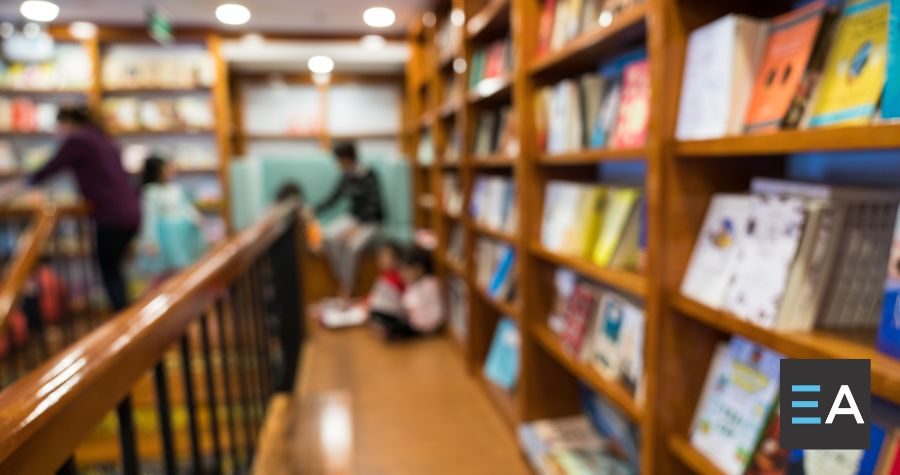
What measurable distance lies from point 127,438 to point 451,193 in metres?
3.21

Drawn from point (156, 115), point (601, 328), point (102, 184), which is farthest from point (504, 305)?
point (156, 115)

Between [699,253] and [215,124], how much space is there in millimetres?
4770

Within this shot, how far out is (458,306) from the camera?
144 inches

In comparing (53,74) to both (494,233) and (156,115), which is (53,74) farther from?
(494,233)

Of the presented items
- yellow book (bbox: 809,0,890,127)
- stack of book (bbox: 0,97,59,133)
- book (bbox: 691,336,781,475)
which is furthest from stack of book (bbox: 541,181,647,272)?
stack of book (bbox: 0,97,59,133)

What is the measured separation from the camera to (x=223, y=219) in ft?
17.5

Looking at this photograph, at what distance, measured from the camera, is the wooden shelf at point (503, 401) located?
8.12ft

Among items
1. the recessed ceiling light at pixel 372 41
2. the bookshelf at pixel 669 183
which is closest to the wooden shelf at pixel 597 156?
the bookshelf at pixel 669 183

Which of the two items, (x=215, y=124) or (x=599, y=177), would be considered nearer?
(x=599, y=177)

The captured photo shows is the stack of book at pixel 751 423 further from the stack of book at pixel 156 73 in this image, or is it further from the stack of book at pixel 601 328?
the stack of book at pixel 156 73

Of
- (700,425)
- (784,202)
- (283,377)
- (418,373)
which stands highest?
(784,202)

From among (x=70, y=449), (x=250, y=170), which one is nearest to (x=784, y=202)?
(x=70, y=449)

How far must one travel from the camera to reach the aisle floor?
1.85 metres

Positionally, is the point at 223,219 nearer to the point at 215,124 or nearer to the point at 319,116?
the point at 215,124
